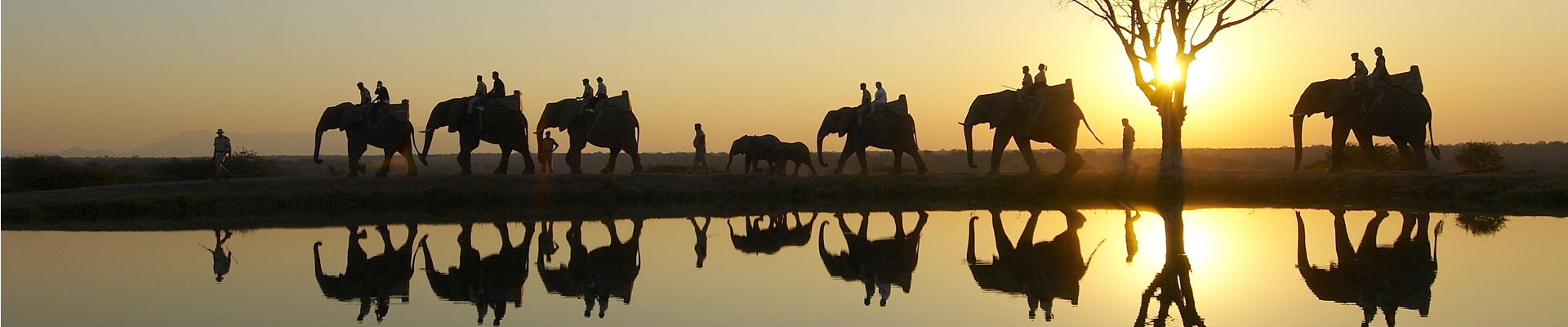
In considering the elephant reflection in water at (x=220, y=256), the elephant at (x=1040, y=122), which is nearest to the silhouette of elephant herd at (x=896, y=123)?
the elephant at (x=1040, y=122)

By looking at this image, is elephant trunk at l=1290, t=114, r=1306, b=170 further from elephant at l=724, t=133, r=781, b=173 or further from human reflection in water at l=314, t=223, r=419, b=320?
human reflection in water at l=314, t=223, r=419, b=320

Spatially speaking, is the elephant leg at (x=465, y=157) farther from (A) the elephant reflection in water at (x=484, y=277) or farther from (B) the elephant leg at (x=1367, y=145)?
(B) the elephant leg at (x=1367, y=145)

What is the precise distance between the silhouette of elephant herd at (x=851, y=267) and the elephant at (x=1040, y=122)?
8.35 metres

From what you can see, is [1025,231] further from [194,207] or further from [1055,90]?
[194,207]

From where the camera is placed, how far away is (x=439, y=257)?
15.6 m

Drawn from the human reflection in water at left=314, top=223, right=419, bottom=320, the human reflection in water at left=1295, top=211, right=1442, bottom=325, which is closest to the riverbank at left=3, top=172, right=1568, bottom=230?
the human reflection in water at left=314, top=223, right=419, bottom=320

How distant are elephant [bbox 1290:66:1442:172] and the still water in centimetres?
756

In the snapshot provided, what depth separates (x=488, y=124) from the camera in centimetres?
2873

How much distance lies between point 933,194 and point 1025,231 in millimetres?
8077

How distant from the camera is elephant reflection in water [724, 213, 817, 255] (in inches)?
652

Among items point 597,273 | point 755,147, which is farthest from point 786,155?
point 597,273

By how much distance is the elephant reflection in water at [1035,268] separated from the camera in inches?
460

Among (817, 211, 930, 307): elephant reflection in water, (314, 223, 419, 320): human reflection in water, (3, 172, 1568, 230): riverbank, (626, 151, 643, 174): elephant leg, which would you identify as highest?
(626, 151, 643, 174): elephant leg

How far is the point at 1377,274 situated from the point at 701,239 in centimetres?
865
